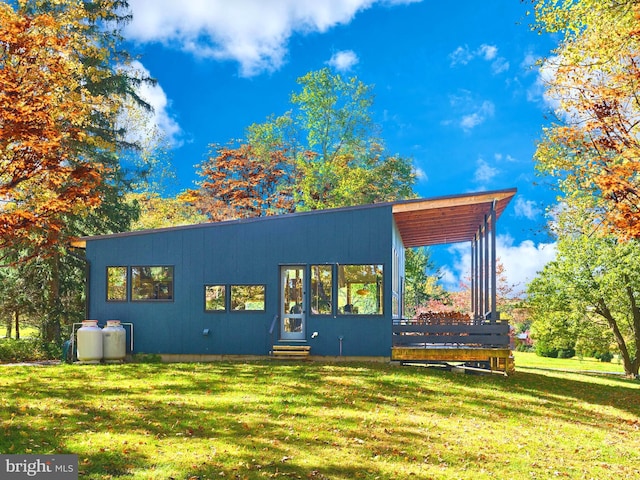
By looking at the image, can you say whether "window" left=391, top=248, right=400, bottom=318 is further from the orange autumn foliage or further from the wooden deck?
the orange autumn foliage

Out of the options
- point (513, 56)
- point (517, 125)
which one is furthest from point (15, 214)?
point (517, 125)

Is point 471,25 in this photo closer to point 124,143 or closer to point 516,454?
point 124,143

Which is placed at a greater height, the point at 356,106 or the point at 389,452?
the point at 356,106

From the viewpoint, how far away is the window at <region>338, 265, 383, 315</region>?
57.0ft

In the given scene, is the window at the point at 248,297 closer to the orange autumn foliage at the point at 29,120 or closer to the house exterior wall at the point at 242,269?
the house exterior wall at the point at 242,269

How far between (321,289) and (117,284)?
19.0 ft

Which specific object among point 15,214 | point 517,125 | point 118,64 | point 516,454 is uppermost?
point 517,125

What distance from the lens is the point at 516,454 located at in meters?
8.91

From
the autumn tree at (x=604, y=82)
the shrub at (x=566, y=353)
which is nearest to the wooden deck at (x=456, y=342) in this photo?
the autumn tree at (x=604, y=82)

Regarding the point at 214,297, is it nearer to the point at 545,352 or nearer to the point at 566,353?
the point at 545,352

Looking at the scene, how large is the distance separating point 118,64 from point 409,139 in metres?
56.0

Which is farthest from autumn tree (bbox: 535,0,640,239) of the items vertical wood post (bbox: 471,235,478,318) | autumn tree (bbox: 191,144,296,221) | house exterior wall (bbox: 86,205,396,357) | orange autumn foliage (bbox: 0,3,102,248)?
autumn tree (bbox: 191,144,296,221)

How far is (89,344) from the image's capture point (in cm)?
1750

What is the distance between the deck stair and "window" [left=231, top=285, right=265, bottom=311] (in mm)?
1209
